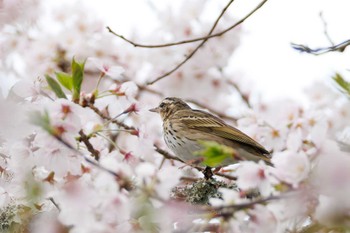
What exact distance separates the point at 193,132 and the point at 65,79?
2580 millimetres

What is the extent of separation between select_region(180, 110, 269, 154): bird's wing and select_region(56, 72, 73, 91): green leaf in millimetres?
1878

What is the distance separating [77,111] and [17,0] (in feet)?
7.59

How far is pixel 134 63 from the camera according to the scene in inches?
279

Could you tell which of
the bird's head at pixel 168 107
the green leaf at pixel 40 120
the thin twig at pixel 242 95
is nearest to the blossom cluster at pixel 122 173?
the green leaf at pixel 40 120

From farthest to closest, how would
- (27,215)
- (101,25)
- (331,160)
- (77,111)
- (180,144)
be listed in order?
1. (101,25)
2. (180,144)
3. (27,215)
4. (77,111)
5. (331,160)

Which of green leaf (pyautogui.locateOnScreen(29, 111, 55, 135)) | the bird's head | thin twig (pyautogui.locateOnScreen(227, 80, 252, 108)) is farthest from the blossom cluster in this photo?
thin twig (pyautogui.locateOnScreen(227, 80, 252, 108))

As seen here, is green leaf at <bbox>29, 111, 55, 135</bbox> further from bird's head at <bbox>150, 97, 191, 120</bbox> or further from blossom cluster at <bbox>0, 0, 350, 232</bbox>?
bird's head at <bbox>150, 97, 191, 120</bbox>

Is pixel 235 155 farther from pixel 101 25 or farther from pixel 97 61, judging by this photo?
pixel 101 25

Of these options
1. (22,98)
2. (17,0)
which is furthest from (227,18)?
(22,98)

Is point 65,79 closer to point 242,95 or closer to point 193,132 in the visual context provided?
point 193,132

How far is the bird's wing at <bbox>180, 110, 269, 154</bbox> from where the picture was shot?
466cm

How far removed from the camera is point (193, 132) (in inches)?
210

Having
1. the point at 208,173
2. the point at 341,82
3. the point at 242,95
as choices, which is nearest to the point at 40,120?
the point at 341,82

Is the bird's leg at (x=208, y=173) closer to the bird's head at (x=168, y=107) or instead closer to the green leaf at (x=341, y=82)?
the green leaf at (x=341, y=82)
